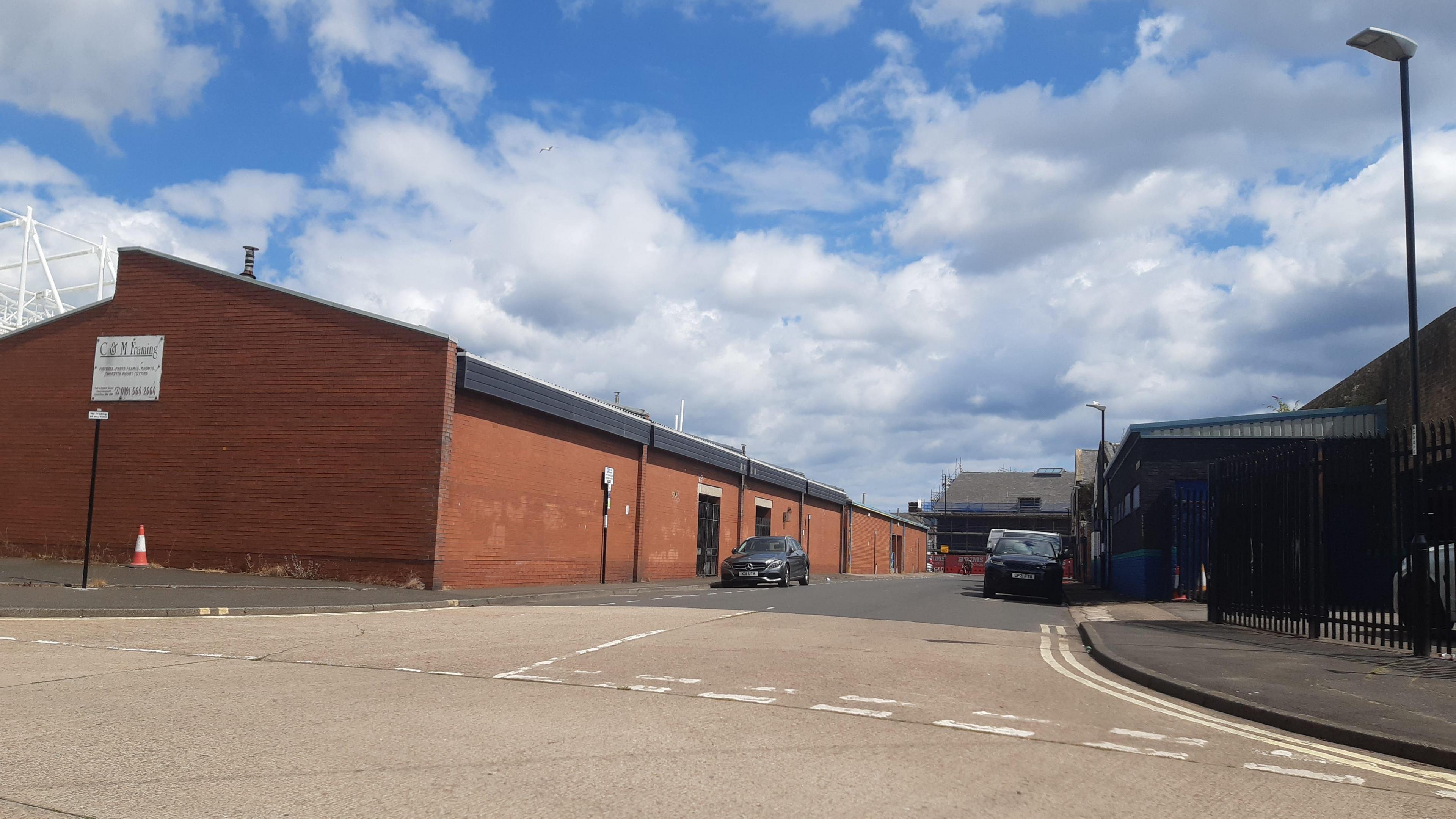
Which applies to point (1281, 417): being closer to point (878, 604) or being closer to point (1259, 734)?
point (878, 604)

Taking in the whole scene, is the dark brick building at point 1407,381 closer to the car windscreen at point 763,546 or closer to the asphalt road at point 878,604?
the asphalt road at point 878,604

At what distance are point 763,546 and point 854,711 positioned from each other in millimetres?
23175

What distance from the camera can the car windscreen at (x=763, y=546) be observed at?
30.5m

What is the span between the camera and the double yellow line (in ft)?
20.4

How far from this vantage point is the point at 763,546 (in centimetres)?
3084

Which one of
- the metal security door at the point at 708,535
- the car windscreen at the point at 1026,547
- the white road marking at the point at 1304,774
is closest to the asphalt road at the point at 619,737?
the white road marking at the point at 1304,774

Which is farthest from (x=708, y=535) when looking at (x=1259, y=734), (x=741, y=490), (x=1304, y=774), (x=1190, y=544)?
(x=1304, y=774)

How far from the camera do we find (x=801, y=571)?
32.0m

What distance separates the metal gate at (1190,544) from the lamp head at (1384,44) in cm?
1191

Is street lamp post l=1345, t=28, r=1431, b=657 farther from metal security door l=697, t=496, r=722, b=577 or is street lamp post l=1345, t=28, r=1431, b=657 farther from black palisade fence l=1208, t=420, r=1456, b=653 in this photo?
metal security door l=697, t=496, r=722, b=577

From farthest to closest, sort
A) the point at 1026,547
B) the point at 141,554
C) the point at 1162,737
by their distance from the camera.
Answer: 1. the point at 1026,547
2. the point at 141,554
3. the point at 1162,737

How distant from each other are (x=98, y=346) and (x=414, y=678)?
19970 millimetres

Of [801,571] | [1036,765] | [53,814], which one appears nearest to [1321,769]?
[1036,765]

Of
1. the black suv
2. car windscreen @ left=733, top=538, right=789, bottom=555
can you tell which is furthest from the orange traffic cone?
the black suv
